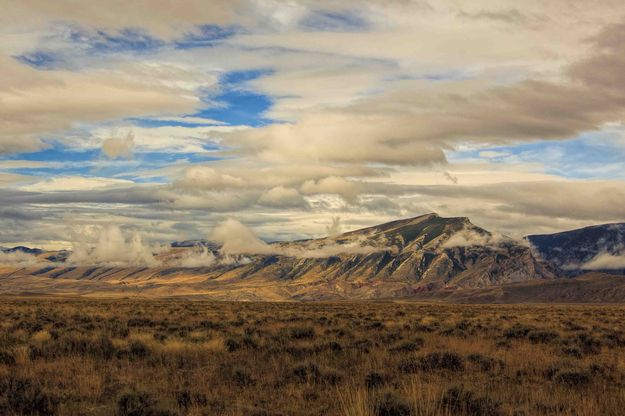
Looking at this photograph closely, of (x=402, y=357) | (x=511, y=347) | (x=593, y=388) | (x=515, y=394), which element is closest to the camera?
(x=515, y=394)

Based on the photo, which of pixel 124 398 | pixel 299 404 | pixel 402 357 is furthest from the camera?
pixel 402 357

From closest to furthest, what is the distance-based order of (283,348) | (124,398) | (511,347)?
1. (124,398)
2. (283,348)
3. (511,347)

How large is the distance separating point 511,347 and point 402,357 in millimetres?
6220

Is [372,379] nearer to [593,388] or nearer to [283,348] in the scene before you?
[593,388]

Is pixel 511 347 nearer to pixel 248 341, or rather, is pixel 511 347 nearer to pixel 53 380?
pixel 248 341

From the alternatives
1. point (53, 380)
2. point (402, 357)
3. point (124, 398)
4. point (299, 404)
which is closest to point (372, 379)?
point (299, 404)

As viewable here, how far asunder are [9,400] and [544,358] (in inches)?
607

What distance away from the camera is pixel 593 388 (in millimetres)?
13555

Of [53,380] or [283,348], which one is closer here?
[53,380]

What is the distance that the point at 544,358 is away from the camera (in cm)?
1866

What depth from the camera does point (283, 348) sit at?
65.3 feet

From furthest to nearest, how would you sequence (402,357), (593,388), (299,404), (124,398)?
(402,357) → (593,388) → (299,404) → (124,398)

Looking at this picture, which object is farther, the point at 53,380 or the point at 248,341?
the point at 248,341

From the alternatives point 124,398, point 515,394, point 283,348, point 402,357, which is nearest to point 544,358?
point 402,357
